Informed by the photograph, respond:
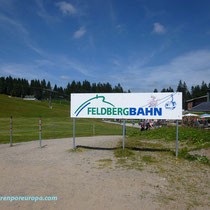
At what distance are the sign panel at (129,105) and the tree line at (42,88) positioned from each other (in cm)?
12259

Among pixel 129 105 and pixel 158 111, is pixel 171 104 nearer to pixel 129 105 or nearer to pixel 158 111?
pixel 158 111

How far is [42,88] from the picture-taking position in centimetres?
13912

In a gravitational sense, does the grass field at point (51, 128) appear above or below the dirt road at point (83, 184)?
below

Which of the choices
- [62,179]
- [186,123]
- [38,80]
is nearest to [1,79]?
[38,80]

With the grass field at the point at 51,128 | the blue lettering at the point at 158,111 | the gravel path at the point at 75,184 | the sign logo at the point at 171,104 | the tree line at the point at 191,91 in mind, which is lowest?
the grass field at the point at 51,128

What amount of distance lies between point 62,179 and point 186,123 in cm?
2407

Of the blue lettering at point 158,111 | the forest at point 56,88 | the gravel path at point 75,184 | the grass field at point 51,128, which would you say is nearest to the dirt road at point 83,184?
the gravel path at point 75,184

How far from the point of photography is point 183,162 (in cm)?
673

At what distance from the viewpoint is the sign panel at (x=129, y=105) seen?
8.09 m

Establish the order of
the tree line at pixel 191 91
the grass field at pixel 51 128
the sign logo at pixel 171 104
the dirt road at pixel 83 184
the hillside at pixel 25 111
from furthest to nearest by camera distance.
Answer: the tree line at pixel 191 91, the hillside at pixel 25 111, the grass field at pixel 51 128, the sign logo at pixel 171 104, the dirt road at pixel 83 184

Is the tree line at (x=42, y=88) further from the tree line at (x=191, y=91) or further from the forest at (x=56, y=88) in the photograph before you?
the tree line at (x=191, y=91)

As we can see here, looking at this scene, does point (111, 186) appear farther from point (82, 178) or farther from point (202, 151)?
point (202, 151)

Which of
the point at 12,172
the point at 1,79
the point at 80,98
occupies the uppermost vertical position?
the point at 1,79

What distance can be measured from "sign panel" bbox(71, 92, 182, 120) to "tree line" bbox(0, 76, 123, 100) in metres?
123
